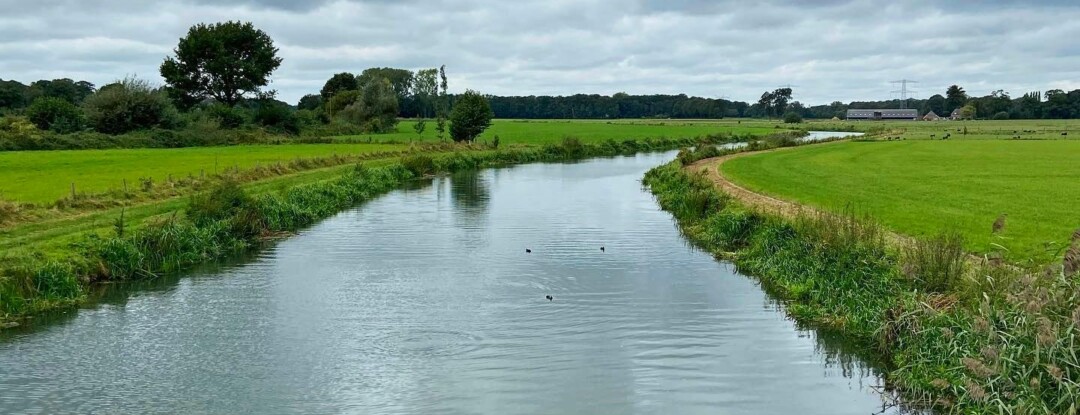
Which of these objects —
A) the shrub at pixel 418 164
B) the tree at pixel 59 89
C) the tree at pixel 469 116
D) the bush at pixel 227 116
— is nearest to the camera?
the shrub at pixel 418 164

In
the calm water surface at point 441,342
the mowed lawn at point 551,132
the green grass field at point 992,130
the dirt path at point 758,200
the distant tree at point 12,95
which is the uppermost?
the distant tree at point 12,95

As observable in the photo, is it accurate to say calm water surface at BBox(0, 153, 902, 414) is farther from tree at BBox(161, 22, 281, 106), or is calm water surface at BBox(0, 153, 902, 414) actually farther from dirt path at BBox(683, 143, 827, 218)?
tree at BBox(161, 22, 281, 106)

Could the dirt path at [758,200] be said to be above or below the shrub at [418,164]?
below

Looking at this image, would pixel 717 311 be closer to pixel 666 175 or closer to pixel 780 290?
pixel 780 290

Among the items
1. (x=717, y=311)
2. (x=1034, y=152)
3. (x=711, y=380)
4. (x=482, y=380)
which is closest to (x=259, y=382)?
(x=482, y=380)

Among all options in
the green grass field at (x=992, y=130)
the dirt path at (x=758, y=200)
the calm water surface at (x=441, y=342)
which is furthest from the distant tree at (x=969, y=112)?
the calm water surface at (x=441, y=342)

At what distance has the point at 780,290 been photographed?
55.4 ft

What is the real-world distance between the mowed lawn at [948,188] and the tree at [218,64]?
52.8 metres

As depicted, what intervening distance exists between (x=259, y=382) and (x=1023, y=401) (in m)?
8.84

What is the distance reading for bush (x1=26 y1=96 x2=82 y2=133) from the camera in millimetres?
57312

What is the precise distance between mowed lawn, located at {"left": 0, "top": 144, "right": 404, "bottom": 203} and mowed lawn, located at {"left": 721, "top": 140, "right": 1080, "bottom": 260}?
22109 millimetres

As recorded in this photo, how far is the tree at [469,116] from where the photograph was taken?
66.2 metres

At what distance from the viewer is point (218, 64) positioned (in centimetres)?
8212

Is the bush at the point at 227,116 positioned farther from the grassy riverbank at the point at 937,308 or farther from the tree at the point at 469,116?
the grassy riverbank at the point at 937,308
